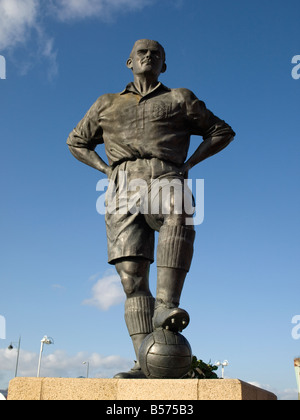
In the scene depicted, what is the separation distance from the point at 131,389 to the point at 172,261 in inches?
47.2

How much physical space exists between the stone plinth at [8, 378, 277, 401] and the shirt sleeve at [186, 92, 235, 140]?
8.94 feet

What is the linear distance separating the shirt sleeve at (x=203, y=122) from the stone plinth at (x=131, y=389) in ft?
8.94

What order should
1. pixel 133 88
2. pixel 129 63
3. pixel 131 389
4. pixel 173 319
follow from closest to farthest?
pixel 131 389 → pixel 173 319 → pixel 133 88 → pixel 129 63

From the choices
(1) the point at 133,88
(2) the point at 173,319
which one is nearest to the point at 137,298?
(2) the point at 173,319

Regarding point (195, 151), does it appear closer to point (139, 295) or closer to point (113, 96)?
point (113, 96)

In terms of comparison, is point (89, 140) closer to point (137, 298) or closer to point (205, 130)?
point (205, 130)

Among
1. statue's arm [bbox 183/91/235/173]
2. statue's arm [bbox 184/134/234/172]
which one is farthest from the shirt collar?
statue's arm [bbox 184/134/234/172]

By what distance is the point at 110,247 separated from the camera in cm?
492

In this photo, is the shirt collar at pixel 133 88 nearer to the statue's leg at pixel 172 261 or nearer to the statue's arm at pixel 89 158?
the statue's arm at pixel 89 158

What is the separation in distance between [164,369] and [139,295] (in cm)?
100

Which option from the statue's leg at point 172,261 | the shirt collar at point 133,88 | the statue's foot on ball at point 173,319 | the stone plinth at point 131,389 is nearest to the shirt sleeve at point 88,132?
the shirt collar at point 133,88

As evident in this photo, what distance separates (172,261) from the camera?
14.1 feet
